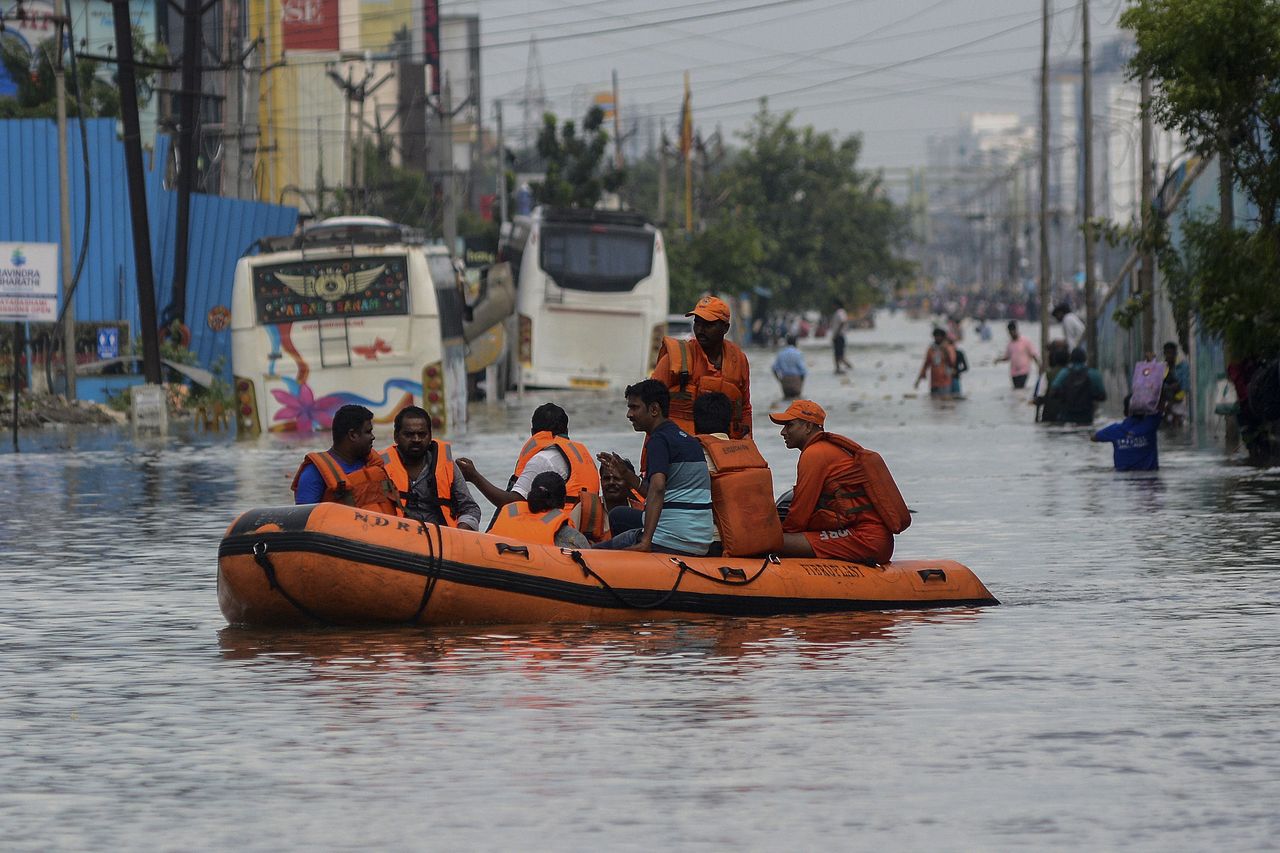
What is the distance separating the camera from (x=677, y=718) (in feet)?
31.7

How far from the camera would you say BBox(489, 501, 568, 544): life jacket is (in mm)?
13039

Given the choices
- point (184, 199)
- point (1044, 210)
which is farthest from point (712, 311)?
point (1044, 210)

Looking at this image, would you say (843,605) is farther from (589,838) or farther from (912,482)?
(912,482)

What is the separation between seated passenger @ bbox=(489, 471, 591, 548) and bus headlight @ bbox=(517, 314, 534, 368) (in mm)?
31756

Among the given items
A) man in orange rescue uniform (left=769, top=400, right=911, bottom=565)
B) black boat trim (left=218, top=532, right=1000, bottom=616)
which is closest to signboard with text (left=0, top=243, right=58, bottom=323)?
black boat trim (left=218, top=532, right=1000, bottom=616)

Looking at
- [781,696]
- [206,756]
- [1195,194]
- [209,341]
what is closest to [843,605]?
[781,696]

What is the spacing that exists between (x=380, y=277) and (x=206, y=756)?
79.5ft

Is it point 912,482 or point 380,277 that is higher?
point 380,277

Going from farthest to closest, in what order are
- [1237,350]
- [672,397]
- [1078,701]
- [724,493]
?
[1237,350] < [672,397] < [724,493] < [1078,701]

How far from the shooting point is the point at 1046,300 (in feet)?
163

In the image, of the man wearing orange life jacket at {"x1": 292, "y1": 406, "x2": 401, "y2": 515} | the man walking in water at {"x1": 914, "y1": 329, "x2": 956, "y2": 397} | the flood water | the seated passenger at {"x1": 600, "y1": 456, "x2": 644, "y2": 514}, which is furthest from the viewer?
the man walking in water at {"x1": 914, "y1": 329, "x2": 956, "y2": 397}

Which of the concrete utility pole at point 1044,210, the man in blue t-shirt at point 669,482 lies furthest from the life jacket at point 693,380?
the concrete utility pole at point 1044,210

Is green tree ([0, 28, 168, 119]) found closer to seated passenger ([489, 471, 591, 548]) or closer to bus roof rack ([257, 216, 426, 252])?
bus roof rack ([257, 216, 426, 252])

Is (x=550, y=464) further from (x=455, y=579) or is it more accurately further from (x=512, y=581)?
(x=455, y=579)
